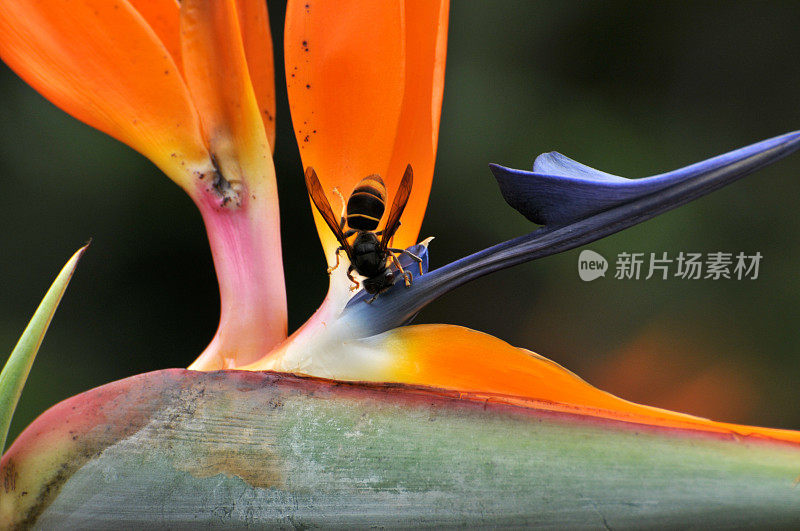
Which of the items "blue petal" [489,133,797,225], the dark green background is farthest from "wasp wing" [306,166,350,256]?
the dark green background

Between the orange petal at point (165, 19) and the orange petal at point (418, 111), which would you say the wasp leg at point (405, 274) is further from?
the orange petal at point (165, 19)

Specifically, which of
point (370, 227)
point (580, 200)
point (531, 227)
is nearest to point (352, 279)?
point (370, 227)

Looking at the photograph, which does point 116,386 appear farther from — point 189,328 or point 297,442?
point 189,328

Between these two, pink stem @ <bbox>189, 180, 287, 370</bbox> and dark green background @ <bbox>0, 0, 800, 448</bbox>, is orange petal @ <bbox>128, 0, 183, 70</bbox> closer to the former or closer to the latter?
pink stem @ <bbox>189, 180, 287, 370</bbox>

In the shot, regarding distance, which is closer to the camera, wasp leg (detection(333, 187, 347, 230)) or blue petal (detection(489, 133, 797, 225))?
blue petal (detection(489, 133, 797, 225))

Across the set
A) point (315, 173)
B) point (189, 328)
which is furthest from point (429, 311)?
point (315, 173)

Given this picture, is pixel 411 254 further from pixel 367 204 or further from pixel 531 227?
pixel 531 227

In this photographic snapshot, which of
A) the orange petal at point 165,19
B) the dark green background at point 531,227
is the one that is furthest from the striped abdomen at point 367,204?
the dark green background at point 531,227
